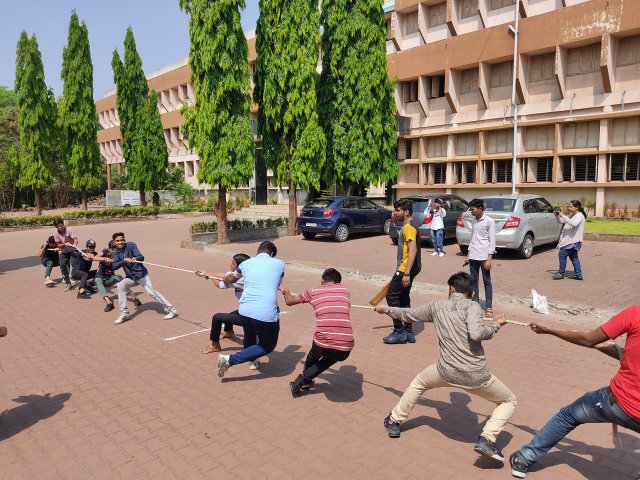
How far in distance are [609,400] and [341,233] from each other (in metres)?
15.3

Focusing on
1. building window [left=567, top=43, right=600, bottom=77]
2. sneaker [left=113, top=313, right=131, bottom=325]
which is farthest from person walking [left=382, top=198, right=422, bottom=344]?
building window [left=567, top=43, right=600, bottom=77]

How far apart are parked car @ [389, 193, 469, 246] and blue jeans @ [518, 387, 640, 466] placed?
1153cm

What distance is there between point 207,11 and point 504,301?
13091 millimetres

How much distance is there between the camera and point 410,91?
29.2 metres

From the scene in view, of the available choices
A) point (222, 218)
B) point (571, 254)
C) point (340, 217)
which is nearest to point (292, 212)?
point (340, 217)

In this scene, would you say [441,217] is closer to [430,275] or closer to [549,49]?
[430,275]

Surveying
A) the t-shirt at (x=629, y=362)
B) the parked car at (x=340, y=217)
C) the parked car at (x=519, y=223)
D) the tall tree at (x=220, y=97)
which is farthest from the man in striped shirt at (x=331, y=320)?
the parked car at (x=340, y=217)

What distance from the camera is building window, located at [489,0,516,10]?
24.5 m

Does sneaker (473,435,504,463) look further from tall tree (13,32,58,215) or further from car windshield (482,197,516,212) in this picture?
tall tree (13,32,58,215)

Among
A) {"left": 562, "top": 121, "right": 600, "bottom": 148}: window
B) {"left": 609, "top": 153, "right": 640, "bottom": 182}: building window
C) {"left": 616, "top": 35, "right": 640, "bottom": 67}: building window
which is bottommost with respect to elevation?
{"left": 609, "top": 153, "right": 640, "bottom": 182}: building window

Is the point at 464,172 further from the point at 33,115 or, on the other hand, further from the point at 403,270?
the point at 33,115

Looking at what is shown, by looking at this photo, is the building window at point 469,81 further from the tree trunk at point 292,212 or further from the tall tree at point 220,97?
the tall tree at point 220,97

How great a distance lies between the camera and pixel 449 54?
2630 cm

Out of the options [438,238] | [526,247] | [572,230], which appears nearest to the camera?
[572,230]
